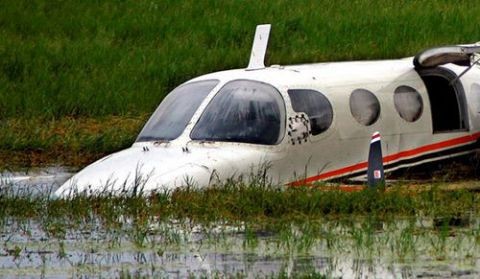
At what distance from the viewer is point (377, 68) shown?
1889 cm

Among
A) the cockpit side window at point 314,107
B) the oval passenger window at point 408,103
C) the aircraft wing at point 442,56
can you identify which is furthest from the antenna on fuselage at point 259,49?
the aircraft wing at point 442,56

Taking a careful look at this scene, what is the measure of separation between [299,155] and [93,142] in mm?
5641

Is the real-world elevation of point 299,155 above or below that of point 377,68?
below

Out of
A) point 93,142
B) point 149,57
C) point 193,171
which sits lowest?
point 193,171

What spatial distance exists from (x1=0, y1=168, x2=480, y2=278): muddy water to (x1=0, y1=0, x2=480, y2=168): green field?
7.77m

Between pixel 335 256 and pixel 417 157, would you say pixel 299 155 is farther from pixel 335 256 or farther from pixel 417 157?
pixel 335 256

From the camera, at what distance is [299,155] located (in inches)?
680

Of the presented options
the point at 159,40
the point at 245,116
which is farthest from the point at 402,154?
the point at 159,40

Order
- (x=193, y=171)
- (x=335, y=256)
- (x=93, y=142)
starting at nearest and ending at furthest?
(x=335, y=256) → (x=193, y=171) → (x=93, y=142)

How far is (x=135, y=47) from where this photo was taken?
2831 centimetres

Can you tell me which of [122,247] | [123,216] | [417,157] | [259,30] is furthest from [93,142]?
[122,247]

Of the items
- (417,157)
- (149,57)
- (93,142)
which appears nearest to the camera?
A: (417,157)

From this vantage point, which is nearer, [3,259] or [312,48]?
[3,259]

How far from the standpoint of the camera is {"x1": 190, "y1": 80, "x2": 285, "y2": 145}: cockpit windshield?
56.4 feet
